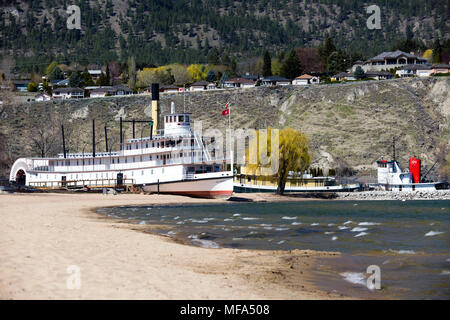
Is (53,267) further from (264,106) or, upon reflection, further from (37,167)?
(264,106)

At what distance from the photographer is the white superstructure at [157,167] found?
77.0m

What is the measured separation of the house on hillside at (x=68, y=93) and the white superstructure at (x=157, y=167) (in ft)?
325

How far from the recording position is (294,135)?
3762 inches

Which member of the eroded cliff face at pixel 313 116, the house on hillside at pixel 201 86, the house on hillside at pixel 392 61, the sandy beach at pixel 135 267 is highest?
the house on hillside at pixel 392 61

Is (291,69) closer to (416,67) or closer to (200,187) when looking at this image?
(416,67)

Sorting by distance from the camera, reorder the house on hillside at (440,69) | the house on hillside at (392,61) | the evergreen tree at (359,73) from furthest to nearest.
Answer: the house on hillside at (392,61)
the evergreen tree at (359,73)
the house on hillside at (440,69)

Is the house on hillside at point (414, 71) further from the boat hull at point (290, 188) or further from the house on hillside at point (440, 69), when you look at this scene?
the boat hull at point (290, 188)

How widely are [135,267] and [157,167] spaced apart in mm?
57354

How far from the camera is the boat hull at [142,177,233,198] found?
75.4 metres

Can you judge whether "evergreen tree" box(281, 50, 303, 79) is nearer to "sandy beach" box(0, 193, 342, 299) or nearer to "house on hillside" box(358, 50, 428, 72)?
"house on hillside" box(358, 50, 428, 72)

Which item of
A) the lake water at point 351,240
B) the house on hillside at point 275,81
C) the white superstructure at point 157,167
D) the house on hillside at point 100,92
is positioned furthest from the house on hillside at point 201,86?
the lake water at point 351,240

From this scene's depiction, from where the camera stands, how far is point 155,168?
80.2 m

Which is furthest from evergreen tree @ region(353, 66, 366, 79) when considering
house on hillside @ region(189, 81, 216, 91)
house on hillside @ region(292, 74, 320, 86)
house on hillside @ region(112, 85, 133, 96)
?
house on hillside @ region(112, 85, 133, 96)
